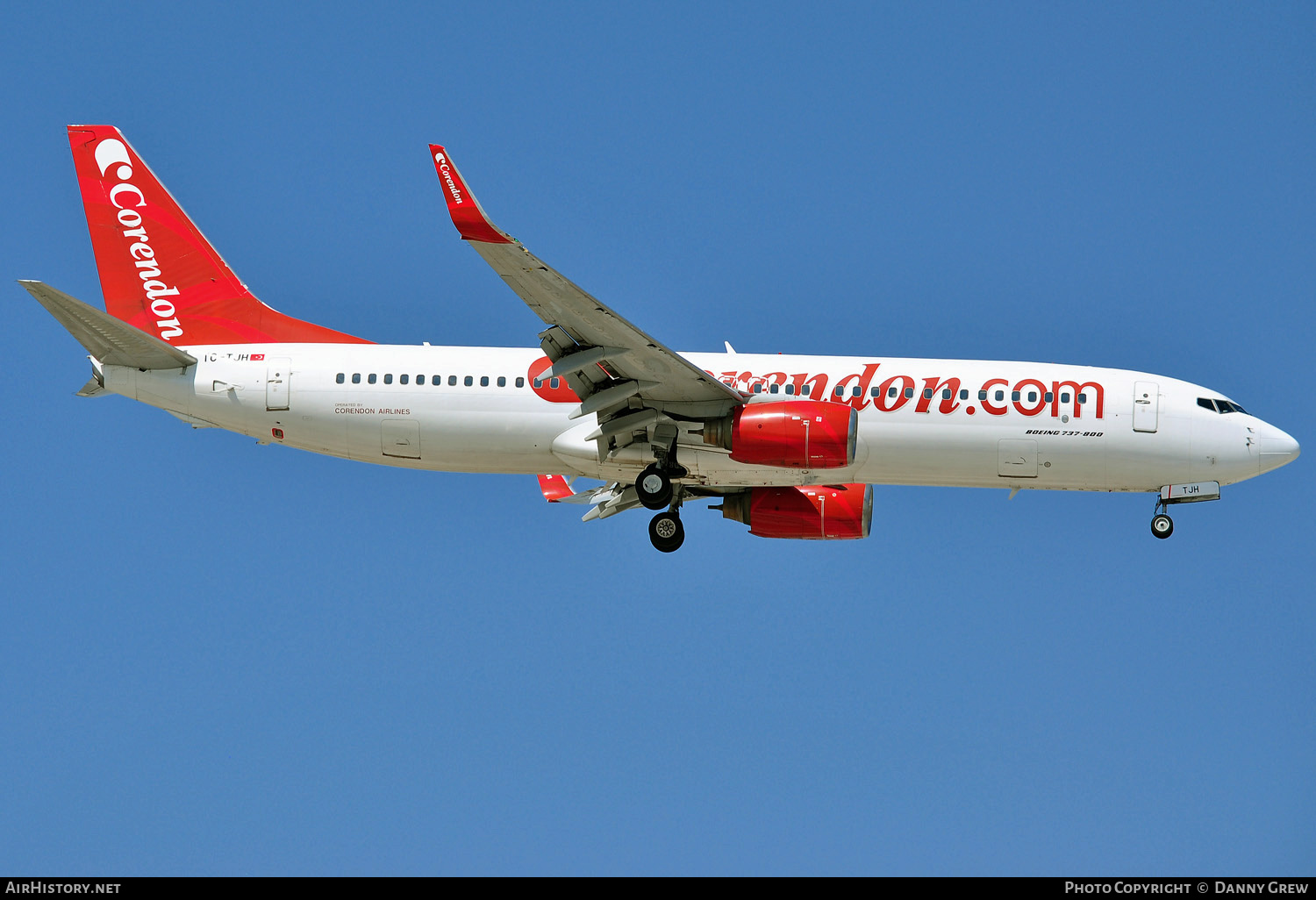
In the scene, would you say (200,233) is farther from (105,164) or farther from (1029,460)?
(1029,460)

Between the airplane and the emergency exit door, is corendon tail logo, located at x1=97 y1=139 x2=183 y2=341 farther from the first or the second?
the emergency exit door

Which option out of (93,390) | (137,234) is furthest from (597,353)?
(137,234)

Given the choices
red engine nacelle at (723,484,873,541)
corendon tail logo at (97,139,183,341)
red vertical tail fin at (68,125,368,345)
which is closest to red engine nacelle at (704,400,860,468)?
red engine nacelle at (723,484,873,541)

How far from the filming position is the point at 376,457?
3150 cm

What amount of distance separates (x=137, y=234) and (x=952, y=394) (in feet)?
59.7

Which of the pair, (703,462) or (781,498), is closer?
(703,462)

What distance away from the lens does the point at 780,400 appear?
29938 mm

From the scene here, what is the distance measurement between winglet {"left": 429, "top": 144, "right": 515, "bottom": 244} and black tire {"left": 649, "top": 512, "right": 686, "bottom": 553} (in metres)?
8.87
